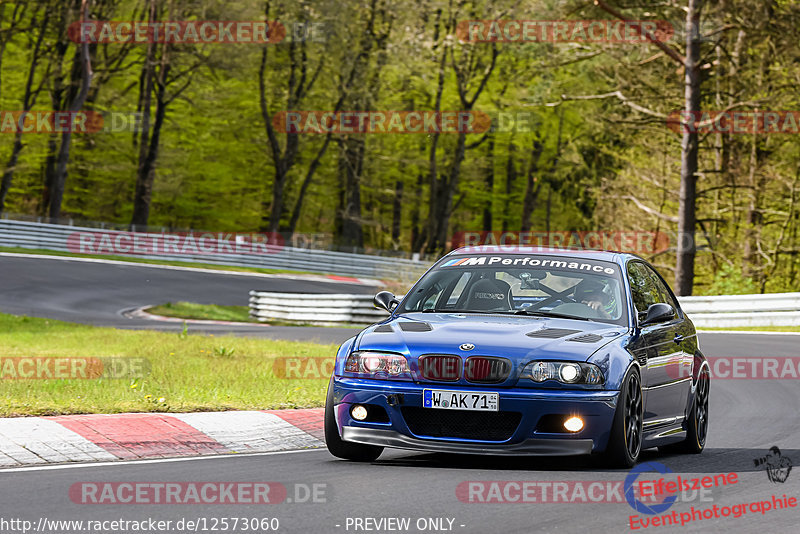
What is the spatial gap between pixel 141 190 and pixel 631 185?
24541mm

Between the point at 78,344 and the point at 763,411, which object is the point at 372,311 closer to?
the point at 78,344

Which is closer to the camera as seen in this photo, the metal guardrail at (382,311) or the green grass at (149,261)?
the metal guardrail at (382,311)

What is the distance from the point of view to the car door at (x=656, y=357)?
8.76m

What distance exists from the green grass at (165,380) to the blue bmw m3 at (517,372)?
2.50 m

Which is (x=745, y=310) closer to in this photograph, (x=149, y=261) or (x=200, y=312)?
(x=200, y=312)

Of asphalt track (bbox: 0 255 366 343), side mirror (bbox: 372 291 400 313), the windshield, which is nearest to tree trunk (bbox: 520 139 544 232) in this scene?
asphalt track (bbox: 0 255 366 343)

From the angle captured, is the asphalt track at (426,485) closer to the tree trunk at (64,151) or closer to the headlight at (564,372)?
the headlight at (564,372)

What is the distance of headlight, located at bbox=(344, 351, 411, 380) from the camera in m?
7.98

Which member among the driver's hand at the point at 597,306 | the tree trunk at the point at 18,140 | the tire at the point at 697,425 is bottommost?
the tire at the point at 697,425

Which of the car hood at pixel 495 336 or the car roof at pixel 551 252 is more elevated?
the car roof at pixel 551 252

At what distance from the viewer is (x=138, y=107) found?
6556cm

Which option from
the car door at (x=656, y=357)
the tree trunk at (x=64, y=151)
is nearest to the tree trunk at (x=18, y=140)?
the tree trunk at (x=64, y=151)

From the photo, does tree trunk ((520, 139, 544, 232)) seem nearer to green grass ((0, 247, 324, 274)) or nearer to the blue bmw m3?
green grass ((0, 247, 324, 274))

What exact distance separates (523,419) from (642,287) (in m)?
2.50
